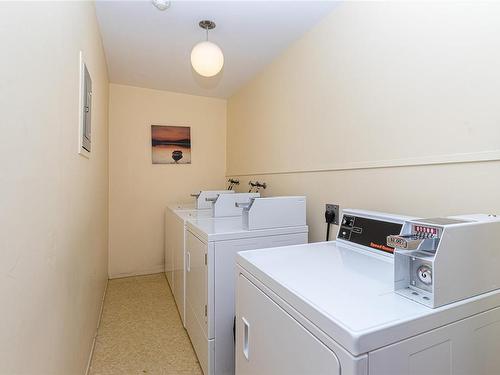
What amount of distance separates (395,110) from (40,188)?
156 centimetres

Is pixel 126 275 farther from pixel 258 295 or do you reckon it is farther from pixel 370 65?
pixel 370 65

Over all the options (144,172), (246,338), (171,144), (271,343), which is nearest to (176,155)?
(171,144)

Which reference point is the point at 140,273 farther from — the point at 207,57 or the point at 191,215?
the point at 207,57

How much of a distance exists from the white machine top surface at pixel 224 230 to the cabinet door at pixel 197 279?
66 mm

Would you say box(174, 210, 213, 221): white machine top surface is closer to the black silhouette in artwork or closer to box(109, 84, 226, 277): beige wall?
box(109, 84, 226, 277): beige wall

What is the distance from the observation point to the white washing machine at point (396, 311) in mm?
636

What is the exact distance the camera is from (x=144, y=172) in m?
3.42

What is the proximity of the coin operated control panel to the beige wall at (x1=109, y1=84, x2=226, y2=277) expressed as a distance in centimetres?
308

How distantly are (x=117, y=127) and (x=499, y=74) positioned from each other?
3.37 meters

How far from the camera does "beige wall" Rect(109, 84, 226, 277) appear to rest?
10.8ft

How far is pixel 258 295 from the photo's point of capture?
992 millimetres

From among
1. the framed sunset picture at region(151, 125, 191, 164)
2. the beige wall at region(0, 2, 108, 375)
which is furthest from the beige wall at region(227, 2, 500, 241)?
the framed sunset picture at region(151, 125, 191, 164)

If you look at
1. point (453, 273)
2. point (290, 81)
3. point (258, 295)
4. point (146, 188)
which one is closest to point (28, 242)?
point (258, 295)

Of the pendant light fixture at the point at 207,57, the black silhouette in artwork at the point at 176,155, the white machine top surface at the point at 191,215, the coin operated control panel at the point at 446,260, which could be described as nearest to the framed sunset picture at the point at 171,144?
the black silhouette in artwork at the point at 176,155
